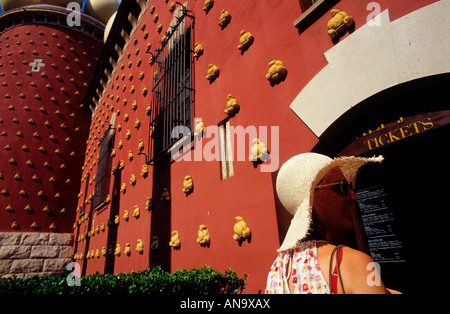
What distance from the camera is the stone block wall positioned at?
8.99 metres

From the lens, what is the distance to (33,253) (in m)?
9.36

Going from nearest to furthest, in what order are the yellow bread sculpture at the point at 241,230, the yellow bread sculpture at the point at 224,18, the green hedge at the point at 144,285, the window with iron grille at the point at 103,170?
the green hedge at the point at 144,285
the yellow bread sculpture at the point at 241,230
the yellow bread sculpture at the point at 224,18
the window with iron grille at the point at 103,170

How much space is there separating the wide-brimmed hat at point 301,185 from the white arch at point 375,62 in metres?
1.15

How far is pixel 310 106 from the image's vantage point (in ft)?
8.73

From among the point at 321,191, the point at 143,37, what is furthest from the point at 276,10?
the point at 143,37

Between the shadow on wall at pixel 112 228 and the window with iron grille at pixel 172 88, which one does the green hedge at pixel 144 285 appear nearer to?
the window with iron grille at pixel 172 88

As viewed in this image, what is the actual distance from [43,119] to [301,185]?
12.3 meters

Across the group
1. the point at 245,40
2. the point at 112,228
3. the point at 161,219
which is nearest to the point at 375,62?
the point at 245,40

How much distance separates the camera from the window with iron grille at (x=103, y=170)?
8.45 m

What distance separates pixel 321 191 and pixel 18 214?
450 inches

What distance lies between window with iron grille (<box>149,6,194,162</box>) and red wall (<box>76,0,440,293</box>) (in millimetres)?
328

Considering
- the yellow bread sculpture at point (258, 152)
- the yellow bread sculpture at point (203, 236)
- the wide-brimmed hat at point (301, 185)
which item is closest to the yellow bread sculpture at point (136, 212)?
the yellow bread sculpture at point (203, 236)

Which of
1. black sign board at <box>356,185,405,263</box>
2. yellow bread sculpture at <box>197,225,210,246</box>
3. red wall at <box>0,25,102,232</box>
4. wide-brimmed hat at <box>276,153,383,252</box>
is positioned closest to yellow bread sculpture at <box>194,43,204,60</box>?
yellow bread sculpture at <box>197,225,210,246</box>
